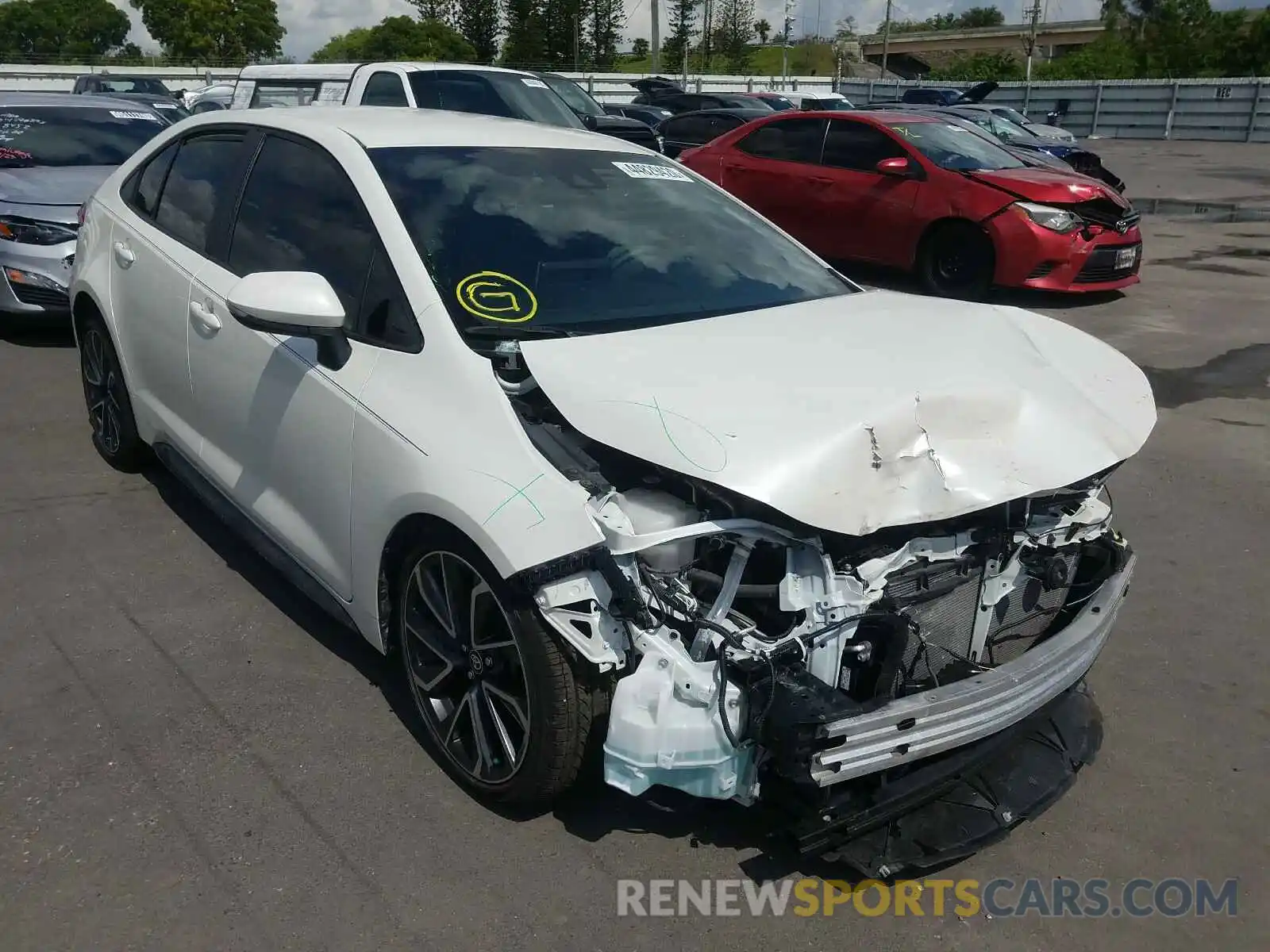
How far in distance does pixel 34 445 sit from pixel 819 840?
16.2 ft

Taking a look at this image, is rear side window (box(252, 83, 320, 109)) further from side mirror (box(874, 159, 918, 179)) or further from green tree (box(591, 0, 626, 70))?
green tree (box(591, 0, 626, 70))

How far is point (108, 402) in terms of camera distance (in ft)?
16.6

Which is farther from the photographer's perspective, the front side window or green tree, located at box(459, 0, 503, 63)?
green tree, located at box(459, 0, 503, 63)

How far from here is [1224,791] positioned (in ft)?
10.2

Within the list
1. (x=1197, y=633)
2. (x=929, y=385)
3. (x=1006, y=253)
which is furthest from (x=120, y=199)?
(x=1006, y=253)

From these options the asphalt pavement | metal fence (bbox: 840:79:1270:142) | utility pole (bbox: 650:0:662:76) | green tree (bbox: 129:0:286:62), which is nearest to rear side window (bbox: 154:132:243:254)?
the asphalt pavement

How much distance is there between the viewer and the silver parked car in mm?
7324

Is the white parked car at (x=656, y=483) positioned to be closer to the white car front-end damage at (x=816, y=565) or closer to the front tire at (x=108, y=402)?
the white car front-end damage at (x=816, y=565)

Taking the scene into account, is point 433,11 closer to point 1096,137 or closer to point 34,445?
point 1096,137

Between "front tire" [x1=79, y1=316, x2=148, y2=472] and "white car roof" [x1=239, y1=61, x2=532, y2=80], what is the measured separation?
213 inches

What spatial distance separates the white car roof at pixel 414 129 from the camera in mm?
3635

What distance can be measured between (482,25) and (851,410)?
7528 cm

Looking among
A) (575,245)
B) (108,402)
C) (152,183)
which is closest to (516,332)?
(575,245)

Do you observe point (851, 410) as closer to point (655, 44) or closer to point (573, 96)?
point (573, 96)
